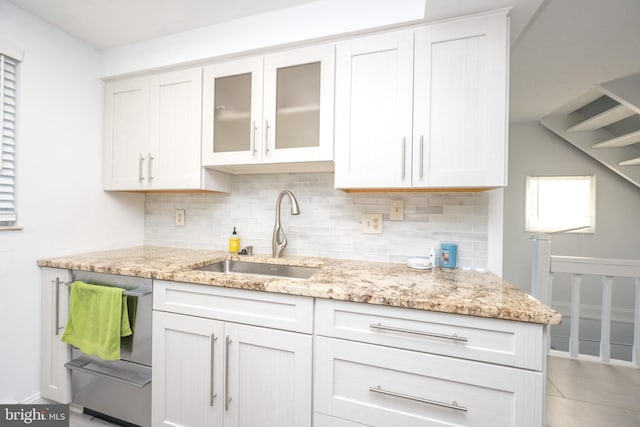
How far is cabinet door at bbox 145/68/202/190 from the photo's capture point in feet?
5.79

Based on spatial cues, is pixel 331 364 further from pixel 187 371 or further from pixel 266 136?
pixel 266 136

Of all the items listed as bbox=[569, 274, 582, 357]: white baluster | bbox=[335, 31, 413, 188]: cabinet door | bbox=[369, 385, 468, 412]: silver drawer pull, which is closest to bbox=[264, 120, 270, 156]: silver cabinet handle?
bbox=[335, 31, 413, 188]: cabinet door

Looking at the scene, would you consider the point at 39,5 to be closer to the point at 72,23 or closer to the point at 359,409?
the point at 72,23

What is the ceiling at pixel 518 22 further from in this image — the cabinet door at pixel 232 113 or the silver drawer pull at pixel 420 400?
the silver drawer pull at pixel 420 400

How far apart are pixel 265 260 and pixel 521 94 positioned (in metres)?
3.29

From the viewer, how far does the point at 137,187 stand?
6.26ft

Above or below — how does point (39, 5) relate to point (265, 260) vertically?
above

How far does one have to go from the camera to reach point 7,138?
4.99ft

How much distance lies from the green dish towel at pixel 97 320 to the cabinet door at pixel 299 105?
1103mm

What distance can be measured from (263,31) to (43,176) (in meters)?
1.58

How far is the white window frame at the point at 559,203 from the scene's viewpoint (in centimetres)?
384

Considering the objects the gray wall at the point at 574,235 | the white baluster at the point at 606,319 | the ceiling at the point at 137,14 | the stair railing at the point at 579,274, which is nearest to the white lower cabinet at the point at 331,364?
the ceiling at the point at 137,14

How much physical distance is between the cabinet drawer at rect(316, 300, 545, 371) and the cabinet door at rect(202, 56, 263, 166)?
1007 mm

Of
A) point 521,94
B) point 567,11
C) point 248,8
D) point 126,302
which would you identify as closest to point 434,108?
point 248,8
